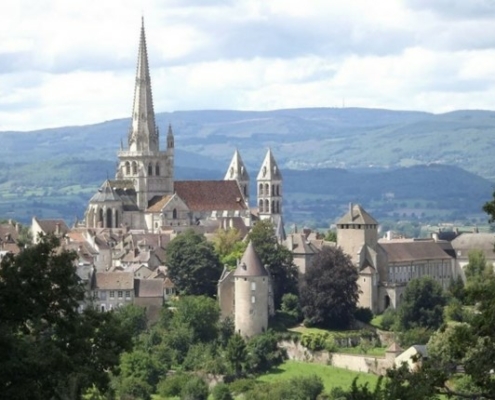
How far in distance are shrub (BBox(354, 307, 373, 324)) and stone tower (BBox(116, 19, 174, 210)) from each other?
3093 cm

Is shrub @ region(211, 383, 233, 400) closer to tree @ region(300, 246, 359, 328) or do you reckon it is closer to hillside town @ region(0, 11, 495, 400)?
hillside town @ region(0, 11, 495, 400)

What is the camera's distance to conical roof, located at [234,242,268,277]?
298ft

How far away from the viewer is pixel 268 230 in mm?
101500

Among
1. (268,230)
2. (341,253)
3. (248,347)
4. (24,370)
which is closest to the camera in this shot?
(24,370)

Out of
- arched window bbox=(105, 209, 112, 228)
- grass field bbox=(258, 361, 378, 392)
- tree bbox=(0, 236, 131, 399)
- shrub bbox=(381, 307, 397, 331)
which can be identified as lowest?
grass field bbox=(258, 361, 378, 392)

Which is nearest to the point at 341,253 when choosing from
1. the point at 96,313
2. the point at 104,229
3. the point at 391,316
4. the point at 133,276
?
the point at 391,316

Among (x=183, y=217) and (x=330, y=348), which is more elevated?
(x=183, y=217)

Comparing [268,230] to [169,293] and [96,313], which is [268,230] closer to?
[169,293]

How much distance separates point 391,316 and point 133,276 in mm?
14183

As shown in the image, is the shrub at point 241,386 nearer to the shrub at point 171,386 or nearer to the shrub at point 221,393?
the shrub at point 221,393

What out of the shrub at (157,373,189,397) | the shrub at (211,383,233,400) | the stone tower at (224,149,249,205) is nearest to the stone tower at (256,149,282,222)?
the stone tower at (224,149,249,205)

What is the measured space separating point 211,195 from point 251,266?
36970mm

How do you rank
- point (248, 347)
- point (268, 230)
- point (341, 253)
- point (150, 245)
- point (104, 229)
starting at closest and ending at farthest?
point (248, 347) → point (341, 253) → point (268, 230) → point (150, 245) → point (104, 229)

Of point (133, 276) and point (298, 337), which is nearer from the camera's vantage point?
point (298, 337)
